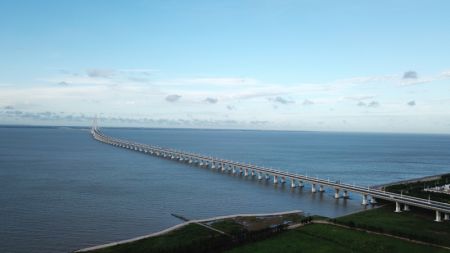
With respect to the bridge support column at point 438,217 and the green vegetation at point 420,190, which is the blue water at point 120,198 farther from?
the bridge support column at point 438,217

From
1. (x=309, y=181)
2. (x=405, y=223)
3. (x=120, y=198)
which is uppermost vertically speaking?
(x=309, y=181)

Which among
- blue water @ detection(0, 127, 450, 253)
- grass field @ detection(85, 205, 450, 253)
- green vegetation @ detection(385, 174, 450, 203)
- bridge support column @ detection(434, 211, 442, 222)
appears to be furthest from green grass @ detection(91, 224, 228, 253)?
green vegetation @ detection(385, 174, 450, 203)

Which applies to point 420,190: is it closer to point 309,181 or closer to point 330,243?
point 309,181

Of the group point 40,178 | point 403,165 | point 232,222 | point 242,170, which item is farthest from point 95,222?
point 403,165

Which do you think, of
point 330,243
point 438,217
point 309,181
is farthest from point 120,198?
point 438,217

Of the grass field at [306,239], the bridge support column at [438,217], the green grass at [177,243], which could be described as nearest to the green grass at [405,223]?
the grass field at [306,239]

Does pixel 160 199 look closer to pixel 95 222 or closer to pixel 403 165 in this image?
pixel 95 222
